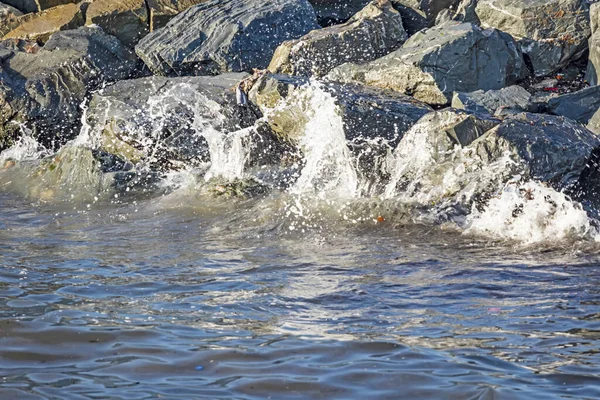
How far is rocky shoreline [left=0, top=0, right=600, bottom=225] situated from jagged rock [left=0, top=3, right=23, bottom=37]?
0.37 metres

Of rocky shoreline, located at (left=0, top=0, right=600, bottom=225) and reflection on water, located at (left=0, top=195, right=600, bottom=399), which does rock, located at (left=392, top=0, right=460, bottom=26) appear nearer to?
rocky shoreline, located at (left=0, top=0, right=600, bottom=225)

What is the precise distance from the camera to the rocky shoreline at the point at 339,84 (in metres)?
7.51

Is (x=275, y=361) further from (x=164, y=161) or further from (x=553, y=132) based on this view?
(x=164, y=161)

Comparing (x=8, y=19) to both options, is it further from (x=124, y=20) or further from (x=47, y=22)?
(x=124, y=20)

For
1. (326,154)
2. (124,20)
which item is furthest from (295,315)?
(124,20)

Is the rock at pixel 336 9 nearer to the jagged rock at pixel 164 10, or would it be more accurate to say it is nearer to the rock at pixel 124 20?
the jagged rock at pixel 164 10

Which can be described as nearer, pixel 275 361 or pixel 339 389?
pixel 339 389

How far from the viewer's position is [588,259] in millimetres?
6121

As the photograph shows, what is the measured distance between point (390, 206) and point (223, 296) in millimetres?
2679

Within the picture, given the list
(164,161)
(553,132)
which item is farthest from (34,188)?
(553,132)

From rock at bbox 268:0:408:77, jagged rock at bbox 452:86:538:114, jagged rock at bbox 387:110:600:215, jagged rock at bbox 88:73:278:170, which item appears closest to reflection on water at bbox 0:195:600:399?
jagged rock at bbox 387:110:600:215

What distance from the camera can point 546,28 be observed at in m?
10.2

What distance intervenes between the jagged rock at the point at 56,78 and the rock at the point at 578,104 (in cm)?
→ 575

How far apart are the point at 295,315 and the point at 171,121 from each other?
193 inches
